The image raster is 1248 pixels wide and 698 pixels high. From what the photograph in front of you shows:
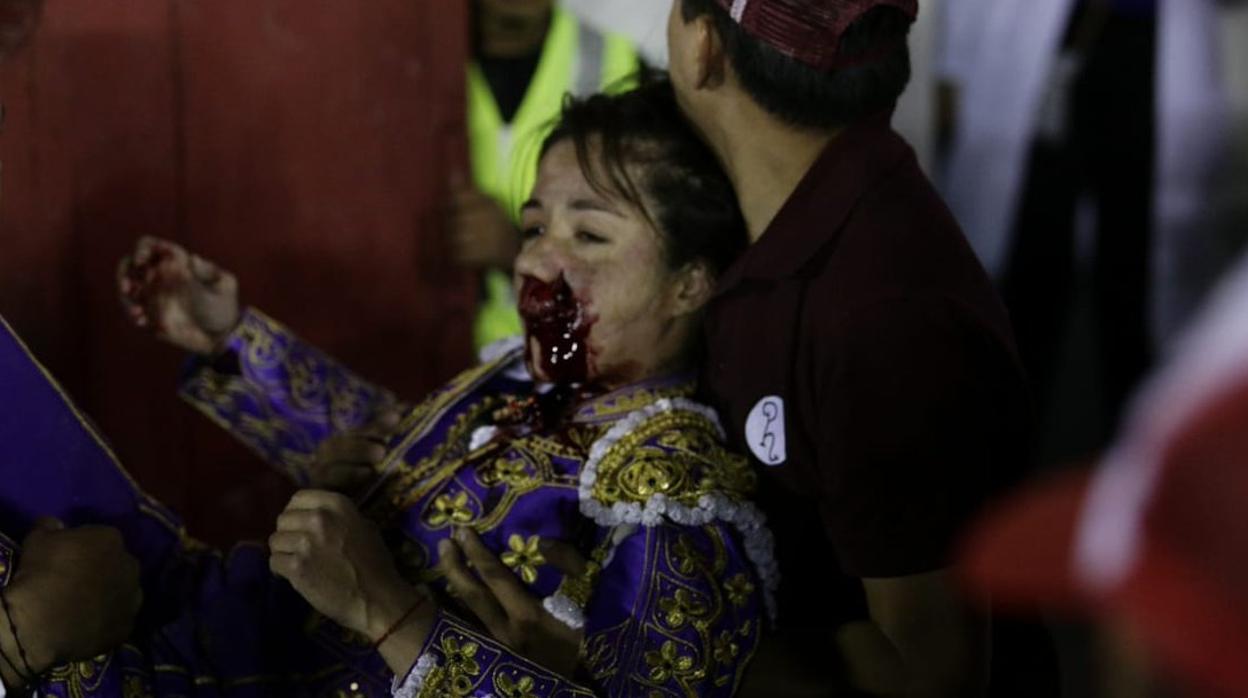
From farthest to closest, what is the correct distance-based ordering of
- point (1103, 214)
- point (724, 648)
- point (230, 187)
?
1. point (1103, 214)
2. point (230, 187)
3. point (724, 648)

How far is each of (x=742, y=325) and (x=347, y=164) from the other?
0.72m

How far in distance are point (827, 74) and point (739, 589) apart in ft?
1.51

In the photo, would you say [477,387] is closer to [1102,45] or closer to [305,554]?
[305,554]

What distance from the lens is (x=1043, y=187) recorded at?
3279mm

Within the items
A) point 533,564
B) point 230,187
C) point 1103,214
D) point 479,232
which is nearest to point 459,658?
point 533,564

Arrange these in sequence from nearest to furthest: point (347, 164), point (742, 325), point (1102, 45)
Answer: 1. point (742, 325)
2. point (347, 164)
3. point (1102, 45)

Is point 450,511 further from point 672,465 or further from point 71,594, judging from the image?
point 71,594

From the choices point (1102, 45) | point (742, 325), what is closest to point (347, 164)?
point (742, 325)

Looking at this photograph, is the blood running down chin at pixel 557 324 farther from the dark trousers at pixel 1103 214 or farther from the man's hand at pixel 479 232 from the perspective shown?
the dark trousers at pixel 1103 214

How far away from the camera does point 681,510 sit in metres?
1.47

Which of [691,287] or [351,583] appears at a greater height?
[691,287]

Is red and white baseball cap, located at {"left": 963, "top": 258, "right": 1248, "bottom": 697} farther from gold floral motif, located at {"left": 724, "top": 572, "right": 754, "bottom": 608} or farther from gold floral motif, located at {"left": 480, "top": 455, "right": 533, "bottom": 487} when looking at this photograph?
gold floral motif, located at {"left": 480, "top": 455, "right": 533, "bottom": 487}

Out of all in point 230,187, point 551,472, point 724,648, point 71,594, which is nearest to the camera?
point 71,594

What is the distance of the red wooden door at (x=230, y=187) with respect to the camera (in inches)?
70.0
